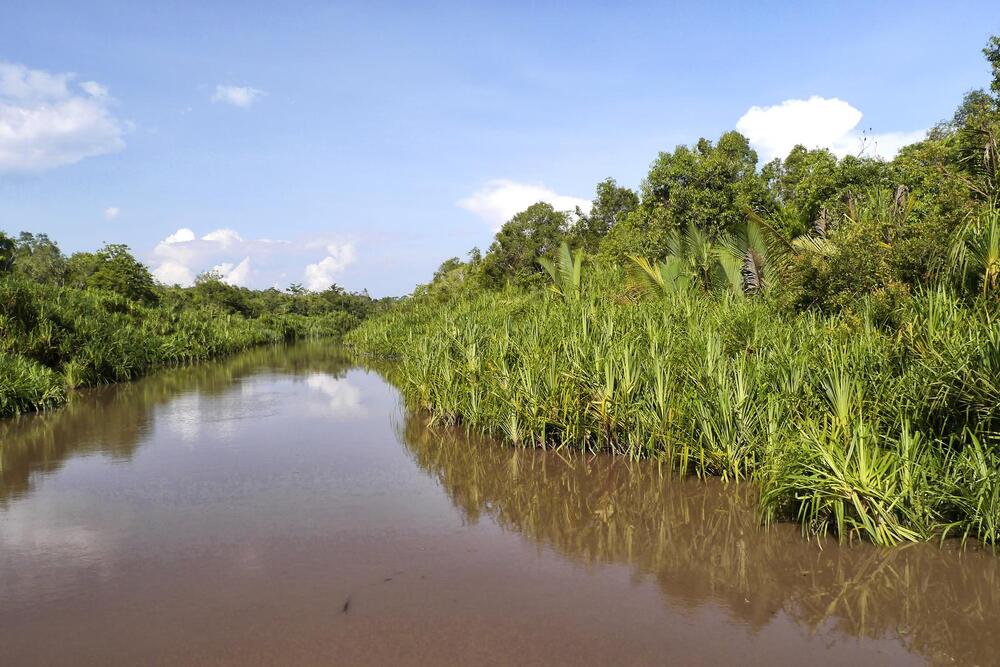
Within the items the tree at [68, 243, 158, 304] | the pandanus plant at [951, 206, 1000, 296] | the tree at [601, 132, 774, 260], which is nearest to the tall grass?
the tree at [68, 243, 158, 304]

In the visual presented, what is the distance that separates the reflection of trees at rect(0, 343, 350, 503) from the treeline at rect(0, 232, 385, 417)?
56cm

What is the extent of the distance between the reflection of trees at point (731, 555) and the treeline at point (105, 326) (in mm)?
9679

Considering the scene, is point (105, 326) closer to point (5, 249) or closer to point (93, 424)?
point (93, 424)

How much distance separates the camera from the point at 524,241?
2664 centimetres

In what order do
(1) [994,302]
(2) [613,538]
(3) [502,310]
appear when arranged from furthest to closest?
(3) [502,310] < (1) [994,302] < (2) [613,538]

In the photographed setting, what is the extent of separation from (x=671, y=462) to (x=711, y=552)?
1676 millimetres

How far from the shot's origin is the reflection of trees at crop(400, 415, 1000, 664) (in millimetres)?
3826

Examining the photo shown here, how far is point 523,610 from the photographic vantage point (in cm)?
414

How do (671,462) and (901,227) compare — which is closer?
(671,462)

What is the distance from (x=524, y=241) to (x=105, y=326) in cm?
1524

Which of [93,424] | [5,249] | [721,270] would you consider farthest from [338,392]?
[5,249]

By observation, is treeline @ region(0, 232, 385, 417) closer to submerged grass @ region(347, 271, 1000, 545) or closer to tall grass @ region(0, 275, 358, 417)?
tall grass @ region(0, 275, 358, 417)

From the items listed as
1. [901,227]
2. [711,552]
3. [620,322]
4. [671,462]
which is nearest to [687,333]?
[620,322]

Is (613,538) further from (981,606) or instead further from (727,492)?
(981,606)
